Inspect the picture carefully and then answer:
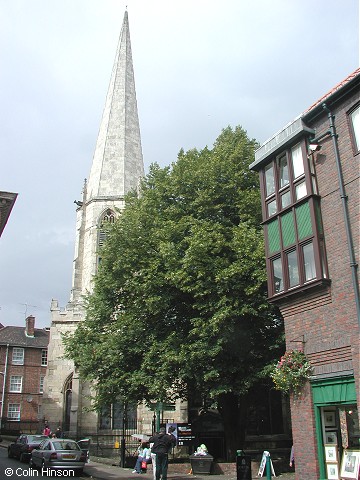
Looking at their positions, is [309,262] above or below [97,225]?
below

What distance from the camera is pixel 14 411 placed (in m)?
51.7

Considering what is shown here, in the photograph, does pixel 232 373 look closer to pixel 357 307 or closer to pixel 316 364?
pixel 316 364

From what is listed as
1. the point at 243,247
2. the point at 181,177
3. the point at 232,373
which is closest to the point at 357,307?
the point at 243,247

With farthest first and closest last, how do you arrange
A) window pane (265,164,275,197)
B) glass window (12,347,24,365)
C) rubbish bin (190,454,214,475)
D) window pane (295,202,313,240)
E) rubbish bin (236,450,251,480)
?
glass window (12,347,24,365) → rubbish bin (190,454,214,475) → window pane (265,164,275,197) → rubbish bin (236,450,251,480) → window pane (295,202,313,240)

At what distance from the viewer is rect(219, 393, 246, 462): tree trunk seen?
68.6 feet

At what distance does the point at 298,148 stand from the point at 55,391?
98.0ft

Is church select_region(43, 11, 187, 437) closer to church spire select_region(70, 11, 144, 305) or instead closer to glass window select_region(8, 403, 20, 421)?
church spire select_region(70, 11, 144, 305)

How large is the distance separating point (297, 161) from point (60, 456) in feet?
43.1

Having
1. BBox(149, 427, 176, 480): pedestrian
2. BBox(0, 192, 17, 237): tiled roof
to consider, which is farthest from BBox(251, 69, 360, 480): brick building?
BBox(0, 192, 17, 237): tiled roof

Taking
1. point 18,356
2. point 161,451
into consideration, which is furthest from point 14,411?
point 161,451

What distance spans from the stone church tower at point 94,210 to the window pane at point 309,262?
1955 cm

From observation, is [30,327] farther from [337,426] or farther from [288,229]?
[337,426]

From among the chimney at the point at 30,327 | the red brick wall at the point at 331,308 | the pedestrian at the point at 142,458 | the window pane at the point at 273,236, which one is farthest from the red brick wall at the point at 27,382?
the red brick wall at the point at 331,308

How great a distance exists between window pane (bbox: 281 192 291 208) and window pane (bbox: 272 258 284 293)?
1.71 meters
